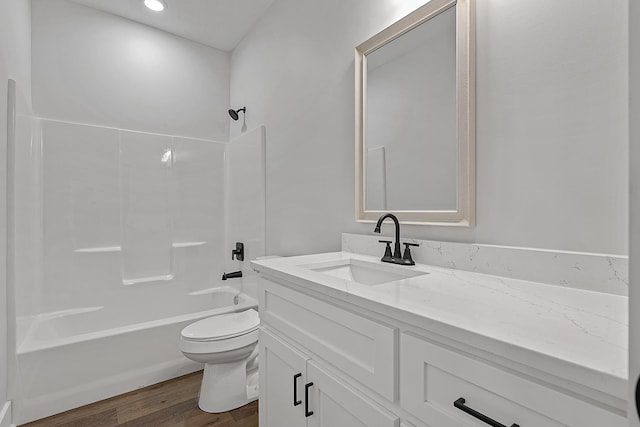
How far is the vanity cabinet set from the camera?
1.74 feet

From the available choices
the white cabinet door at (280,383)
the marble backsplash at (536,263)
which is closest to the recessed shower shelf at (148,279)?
the white cabinet door at (280,383)

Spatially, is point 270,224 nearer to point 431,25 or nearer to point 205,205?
point 205,205

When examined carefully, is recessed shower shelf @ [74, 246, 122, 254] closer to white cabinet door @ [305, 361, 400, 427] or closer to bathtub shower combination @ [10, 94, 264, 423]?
bathtub shower combination @ [10, 94, 264, 423]

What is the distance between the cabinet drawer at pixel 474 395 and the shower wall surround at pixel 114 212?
2.30 m

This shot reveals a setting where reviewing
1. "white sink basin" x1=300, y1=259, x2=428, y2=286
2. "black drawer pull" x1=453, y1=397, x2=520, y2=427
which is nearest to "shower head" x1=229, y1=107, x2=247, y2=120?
"white sink basin" x1=300, y1=259, x2=428, y2=286

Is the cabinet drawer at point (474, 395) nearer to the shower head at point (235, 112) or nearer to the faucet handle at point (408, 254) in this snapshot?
the faucet handle at point (408, 254)

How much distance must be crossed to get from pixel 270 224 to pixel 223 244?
0.90m

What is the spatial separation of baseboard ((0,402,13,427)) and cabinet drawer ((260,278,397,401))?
152 centimetres

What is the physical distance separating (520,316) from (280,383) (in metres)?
0.88

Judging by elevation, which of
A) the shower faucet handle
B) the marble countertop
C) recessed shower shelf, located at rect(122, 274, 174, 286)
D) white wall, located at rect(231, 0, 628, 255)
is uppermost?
white wall, located at rect(231, 0, 628, 255)

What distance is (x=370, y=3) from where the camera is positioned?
1.55m

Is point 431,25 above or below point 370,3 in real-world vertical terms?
below

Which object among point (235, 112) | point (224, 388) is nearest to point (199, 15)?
point (235, 112)

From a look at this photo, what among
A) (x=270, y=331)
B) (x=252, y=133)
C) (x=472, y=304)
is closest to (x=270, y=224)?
(x=252, y=133)
